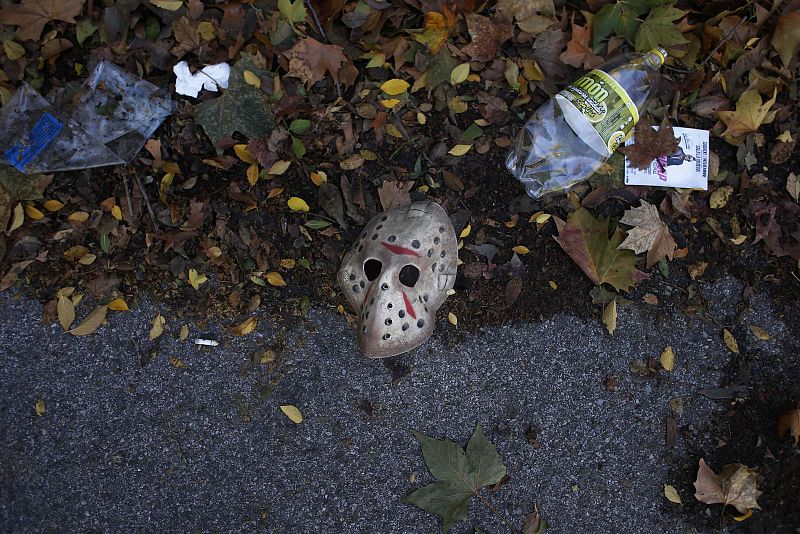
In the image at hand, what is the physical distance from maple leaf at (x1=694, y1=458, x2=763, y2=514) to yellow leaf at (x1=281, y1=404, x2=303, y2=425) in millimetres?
1551

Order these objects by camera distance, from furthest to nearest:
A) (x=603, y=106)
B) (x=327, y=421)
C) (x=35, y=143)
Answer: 1. (x=327, y=421)
2. (x=35, y=143)
3. (x=603, y=106)

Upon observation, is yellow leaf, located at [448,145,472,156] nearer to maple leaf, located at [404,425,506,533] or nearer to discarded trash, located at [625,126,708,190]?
discarded trash, located at [625,126,708,190]

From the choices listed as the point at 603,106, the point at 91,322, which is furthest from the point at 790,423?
the point at 91,322

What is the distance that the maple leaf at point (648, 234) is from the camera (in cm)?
208

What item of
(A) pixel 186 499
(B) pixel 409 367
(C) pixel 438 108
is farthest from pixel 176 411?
(C) pixel 438 108

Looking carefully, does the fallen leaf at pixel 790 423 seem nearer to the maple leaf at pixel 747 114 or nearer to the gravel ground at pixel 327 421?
the gravel ground at pixel 327 421

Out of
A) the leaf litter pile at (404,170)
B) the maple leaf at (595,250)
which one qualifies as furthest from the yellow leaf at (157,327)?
the maple leaf at (595,250)

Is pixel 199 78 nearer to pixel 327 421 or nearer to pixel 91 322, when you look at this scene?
pixel 91 322

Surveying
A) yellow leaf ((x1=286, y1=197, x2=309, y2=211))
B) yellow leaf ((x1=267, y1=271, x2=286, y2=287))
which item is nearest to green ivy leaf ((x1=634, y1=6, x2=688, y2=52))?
yellow leaf ((x1=286, y1=197, x2=309, y2=211))

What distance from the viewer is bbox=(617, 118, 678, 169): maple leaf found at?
6.85 ft

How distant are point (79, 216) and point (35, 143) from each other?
30 cm

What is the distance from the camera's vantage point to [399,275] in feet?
6.65

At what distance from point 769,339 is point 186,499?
236 cm

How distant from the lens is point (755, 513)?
2.15m
